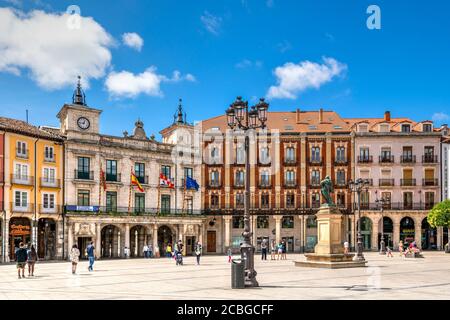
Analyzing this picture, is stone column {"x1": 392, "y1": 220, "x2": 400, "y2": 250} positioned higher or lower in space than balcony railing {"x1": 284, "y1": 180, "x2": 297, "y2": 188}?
lower

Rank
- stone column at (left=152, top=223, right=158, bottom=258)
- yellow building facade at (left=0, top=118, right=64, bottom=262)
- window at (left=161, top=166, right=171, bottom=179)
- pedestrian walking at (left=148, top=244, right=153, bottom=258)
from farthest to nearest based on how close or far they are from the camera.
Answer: window at (left=161, top=166, right=171, bottom=179)
stone column at (left=152, top=223, right=158, bottom=258)
pedestrian walking at (left=148, top=244, right=153, bottom=258)
yellow building facade at (left=0, top=118, right=64, bottom=262)

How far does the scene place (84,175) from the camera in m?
56.5

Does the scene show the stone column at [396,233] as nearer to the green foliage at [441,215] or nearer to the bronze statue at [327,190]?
the green foliage at [441,215]

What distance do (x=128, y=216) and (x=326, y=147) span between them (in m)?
26.9

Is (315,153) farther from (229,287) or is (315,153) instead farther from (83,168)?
(229,287)

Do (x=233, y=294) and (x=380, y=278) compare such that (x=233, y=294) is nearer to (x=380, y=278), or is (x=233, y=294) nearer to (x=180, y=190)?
(x=380, y=278)

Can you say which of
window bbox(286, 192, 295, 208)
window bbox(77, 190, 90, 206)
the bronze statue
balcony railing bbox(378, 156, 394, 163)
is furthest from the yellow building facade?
balcony railing bbox(378, 156, 394, 163)

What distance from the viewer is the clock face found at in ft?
186

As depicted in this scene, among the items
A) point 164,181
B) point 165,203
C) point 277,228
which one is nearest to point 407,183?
point 277,228

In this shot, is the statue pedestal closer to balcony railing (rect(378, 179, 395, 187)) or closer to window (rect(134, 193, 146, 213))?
window (rect(134, 193, 146, 213))

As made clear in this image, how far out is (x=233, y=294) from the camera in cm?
1975

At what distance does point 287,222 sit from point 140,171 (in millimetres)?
19833

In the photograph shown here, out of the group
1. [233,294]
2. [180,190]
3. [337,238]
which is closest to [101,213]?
[180,190]

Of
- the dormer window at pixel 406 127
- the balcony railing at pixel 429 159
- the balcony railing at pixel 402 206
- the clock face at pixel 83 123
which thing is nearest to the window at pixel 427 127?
the dormer window at pixel 406 127
